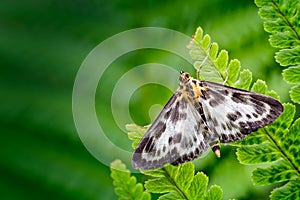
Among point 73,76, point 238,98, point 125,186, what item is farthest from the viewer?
point 73,76

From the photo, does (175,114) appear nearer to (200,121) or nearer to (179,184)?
(200,121)

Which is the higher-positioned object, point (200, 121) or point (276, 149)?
point (200, 121)

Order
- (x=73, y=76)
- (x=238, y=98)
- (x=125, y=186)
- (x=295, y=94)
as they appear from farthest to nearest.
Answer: (x=73, y=76)
(x=238, y=98)
(x=295, y=94)
(x=125, y=186)

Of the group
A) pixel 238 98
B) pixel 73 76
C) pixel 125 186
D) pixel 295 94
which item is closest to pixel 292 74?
pixel 295 94

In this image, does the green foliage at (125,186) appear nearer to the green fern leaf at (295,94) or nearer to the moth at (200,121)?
the moth at (200,121)

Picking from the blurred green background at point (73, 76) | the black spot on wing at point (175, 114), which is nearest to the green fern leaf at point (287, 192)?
the black spot on wing at point (175, 114)

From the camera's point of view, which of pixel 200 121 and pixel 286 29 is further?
pixel 200 121

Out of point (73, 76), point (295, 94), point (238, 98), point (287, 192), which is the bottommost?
point (287, 192)

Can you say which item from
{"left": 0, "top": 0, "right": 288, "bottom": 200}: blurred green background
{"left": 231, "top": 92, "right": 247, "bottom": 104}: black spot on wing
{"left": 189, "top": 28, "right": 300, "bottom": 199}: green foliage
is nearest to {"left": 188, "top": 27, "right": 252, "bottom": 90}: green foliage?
{"left": 189, "top": 28, "right": 300, "bottom": 199}: green foliage
